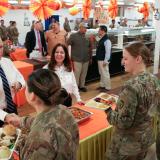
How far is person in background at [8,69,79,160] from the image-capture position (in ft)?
4.93

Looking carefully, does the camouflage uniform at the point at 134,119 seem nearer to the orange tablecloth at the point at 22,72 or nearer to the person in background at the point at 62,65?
the person in background at the point at 62,65

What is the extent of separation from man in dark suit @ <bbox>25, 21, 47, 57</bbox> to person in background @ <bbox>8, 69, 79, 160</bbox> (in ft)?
17.7

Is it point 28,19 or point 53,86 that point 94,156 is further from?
point 28,19

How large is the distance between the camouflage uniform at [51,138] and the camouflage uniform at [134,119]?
658 millimetres

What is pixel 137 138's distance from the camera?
229cm

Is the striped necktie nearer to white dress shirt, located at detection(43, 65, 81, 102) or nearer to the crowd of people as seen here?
the crowd of people

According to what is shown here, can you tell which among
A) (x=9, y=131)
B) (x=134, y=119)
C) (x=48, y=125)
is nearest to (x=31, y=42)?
(x=9, y=131)

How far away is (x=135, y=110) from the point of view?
7.03ft

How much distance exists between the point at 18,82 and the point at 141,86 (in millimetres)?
1435

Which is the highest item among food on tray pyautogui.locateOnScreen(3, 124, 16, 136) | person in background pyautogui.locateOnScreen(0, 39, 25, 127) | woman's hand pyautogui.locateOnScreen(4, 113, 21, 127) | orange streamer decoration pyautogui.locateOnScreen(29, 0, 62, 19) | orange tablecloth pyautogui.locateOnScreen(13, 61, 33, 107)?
orange streamer decoration pyautogui.locateOnScreen(29, 0, 62, 19)

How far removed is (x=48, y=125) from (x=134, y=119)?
0.90 metres

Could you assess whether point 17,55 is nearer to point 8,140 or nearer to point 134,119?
point 8,140

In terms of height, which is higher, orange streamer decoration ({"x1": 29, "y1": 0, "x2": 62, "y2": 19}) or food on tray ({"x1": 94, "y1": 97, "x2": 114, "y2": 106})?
orange streamer decoration ({"x1": 29, "y1": 0, "x2": 62, "y2": 19})

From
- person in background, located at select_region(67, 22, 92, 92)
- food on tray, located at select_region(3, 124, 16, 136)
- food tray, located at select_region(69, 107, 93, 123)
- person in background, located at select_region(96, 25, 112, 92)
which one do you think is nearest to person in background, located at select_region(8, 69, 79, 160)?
food on tray, located at select_region(3, 124, 16, 136)
